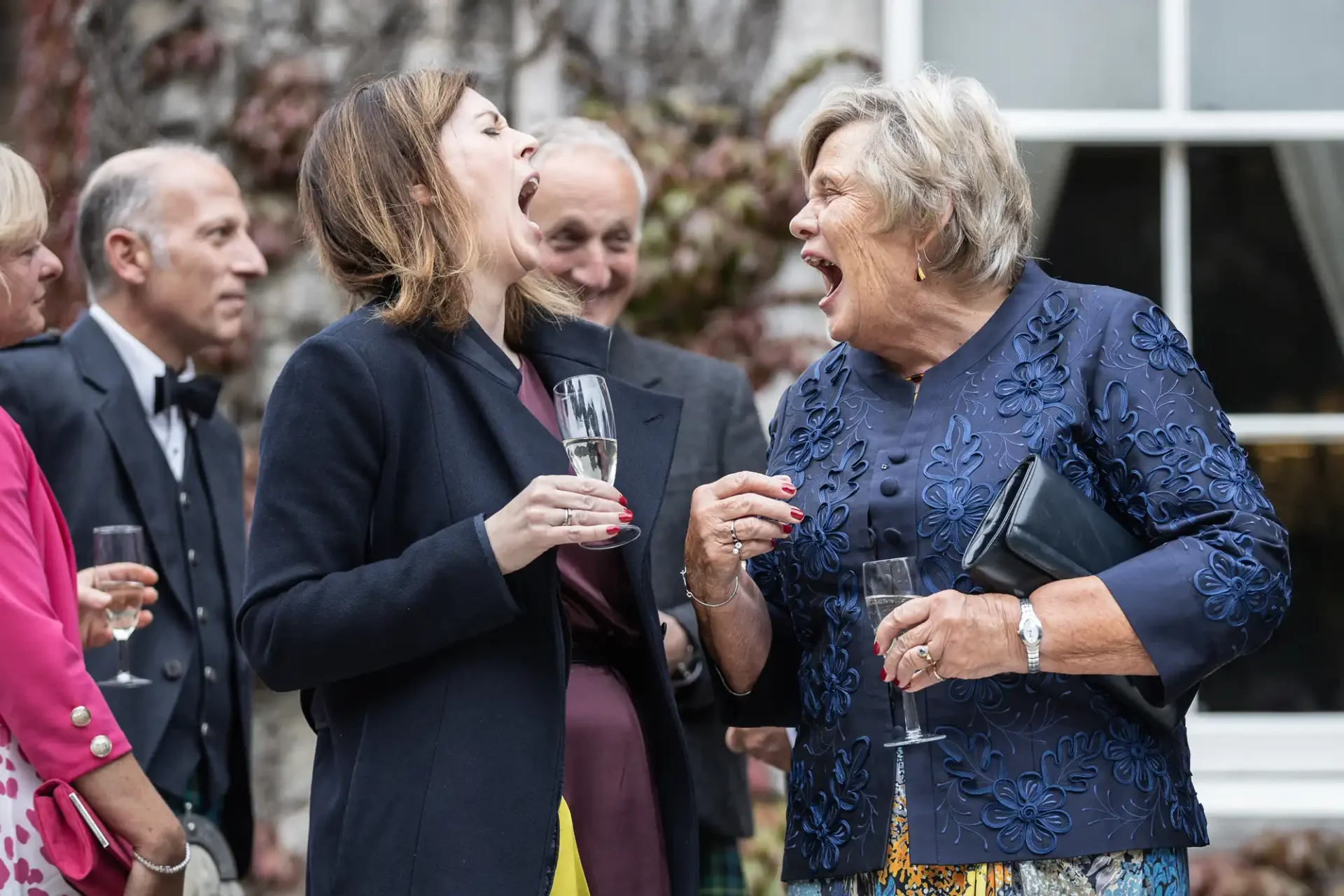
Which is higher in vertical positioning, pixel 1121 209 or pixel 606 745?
pixel 1121 209

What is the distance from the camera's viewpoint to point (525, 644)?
257cm

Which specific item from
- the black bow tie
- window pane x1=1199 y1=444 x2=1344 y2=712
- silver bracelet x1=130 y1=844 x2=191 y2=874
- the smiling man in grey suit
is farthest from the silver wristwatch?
window pane x1=1199 y1=444 x2=1344 y2=712

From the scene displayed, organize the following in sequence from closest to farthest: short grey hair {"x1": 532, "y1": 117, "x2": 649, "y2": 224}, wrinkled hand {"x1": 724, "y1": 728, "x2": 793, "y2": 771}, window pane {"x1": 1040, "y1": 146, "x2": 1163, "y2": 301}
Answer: wrinkled hand {"x1": 724, "y1": 728, "x2": 793, "y2": 771}, short grey hair {"x1": 532, "y1": 117, "x2": 649, "y2": 224}, window pane {"x1": 1040, "y1": 146, "x2": 1163, "y2": 301}

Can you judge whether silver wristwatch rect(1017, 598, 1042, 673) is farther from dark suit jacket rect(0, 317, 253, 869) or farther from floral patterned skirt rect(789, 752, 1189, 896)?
dark suit jacket rect(0, 317, 253, 869)

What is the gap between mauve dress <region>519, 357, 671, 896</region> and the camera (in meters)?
2.67

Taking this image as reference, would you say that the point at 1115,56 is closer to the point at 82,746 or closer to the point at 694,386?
the point at 694,386

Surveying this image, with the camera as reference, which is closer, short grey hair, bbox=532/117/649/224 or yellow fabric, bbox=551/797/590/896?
yellow fabric, bbox=551/797/590/896

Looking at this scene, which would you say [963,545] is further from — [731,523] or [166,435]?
[166,435]

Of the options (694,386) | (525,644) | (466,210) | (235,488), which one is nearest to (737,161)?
(694,386)

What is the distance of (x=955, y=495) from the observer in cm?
260

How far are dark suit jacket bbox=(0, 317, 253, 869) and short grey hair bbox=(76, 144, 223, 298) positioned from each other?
0.77ft

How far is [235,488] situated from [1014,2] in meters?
2.56

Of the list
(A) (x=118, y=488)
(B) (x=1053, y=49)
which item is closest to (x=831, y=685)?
(A) (x=118, y=488)

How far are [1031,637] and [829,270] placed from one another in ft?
2.54
